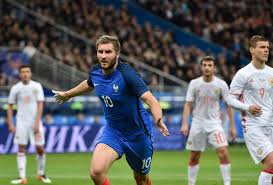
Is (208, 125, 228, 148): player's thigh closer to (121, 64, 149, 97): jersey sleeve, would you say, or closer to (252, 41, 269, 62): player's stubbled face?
(252, 41, 269, 62): player's stubbled face

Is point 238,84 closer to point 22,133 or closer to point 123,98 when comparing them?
point 123,98

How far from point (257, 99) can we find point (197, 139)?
328cm

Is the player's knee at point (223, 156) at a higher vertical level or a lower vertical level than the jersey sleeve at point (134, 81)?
lower

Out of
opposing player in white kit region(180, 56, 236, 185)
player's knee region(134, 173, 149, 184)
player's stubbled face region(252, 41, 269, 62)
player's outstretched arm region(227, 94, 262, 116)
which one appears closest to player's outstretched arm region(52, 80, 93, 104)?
player's knee region(134, 173, 149, 184)

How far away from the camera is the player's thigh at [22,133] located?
15.7m

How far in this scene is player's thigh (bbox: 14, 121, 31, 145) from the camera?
51.6 feet

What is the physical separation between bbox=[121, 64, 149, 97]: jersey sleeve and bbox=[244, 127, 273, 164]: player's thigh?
207 cm

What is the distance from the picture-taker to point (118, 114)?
31.2 feet

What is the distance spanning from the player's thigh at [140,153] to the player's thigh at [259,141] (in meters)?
1.57

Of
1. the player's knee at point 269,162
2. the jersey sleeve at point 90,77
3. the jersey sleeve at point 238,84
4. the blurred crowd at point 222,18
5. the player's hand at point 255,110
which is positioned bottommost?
the player's knee at point 269,162

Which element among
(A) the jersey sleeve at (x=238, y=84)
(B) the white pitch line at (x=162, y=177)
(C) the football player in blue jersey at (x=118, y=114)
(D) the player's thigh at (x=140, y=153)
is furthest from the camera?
(B) the white pitch line at (x=162, y=177)

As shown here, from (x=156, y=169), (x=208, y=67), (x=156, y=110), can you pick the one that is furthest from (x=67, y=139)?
(x=156, y=110)

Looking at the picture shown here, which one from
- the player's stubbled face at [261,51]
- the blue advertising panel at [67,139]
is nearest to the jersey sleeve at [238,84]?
the player's stubbled face at [261,51]

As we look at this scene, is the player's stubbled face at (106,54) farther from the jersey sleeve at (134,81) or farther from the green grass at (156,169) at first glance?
the green grass at (156,169)
